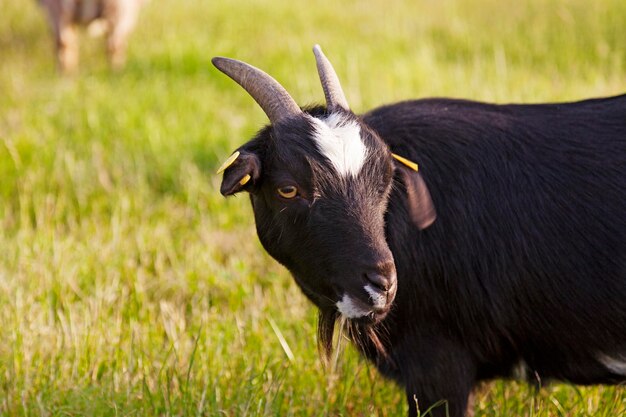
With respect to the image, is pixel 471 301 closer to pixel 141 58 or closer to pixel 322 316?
pixel 322 316

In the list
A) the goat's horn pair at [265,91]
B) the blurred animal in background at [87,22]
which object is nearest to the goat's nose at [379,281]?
the goat's horn pair at [265,91]

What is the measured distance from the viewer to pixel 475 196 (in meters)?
3.35

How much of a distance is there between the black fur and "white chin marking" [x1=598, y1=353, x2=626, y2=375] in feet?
0.05

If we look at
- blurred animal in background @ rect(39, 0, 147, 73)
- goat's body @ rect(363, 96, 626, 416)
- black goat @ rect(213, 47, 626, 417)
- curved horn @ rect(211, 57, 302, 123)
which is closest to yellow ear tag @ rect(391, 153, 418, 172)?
black goat @ rect(213, 47, 626, 417)

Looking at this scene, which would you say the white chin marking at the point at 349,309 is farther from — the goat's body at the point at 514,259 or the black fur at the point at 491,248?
the goat's body at the point at 514,259

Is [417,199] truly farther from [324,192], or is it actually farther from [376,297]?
[376,297]

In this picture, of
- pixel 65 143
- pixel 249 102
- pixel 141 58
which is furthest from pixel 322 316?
pixel 141 58

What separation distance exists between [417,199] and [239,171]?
0.64 metres

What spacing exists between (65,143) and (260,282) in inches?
84.4

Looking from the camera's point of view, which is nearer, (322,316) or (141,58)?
(322,316)

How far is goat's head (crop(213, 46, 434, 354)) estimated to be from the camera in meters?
2.98

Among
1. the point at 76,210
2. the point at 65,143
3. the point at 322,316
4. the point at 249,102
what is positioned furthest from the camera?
the point at 249,102

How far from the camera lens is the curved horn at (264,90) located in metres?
3.24

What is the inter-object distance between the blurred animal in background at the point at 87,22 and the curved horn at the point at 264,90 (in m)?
5.18
